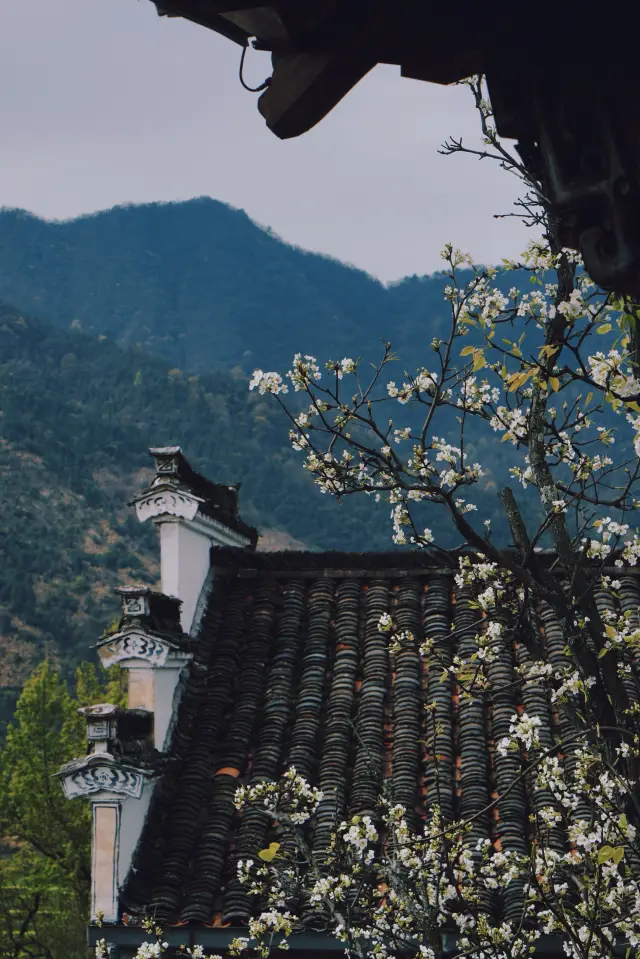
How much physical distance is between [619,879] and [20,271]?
13387 centimetres

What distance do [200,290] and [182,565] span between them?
413ft

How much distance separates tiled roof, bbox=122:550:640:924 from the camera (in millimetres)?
10273

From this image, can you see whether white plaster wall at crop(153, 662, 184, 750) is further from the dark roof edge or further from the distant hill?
the distant hill

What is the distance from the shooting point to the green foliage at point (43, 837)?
25859 millimetres

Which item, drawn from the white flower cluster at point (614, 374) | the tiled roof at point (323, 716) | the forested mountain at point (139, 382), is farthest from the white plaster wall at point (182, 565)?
the forested mountain at point (139, 382)

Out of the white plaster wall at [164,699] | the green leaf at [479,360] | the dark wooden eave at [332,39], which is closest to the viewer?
the dark wooden eave at [332,39]

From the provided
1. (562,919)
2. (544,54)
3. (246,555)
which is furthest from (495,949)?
(246,555)

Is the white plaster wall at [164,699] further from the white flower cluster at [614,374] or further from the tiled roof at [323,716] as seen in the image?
the white flower cluster at [614,374]

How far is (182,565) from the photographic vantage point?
12.8 m

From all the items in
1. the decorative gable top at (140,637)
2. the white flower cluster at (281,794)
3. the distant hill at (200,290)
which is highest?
the distant hill at (200,290)

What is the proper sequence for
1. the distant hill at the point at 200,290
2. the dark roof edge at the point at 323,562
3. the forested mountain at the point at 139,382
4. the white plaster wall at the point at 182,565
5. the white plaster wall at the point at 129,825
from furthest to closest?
the distant hill at the point at 200,290, the forested mountain at the point at 139,382, the dark roof edge at the point at 323,562, the white plaster wall at the point at 182,565, the white plaster wall at the point at 129,825

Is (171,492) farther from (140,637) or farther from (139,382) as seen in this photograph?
(139,382)

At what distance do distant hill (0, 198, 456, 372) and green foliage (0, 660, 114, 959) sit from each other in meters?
88.7

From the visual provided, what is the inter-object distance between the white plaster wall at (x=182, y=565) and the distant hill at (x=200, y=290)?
104m
